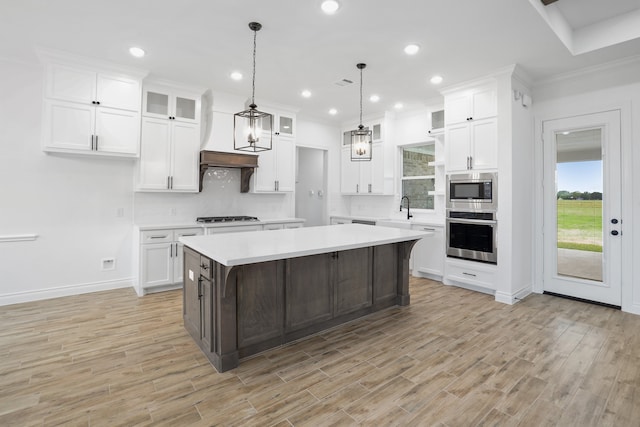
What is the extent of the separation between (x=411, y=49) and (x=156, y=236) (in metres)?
3.84

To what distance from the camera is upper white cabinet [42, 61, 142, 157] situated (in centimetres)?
369

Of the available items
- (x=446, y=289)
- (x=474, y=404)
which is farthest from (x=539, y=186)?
(x=474, y=404)

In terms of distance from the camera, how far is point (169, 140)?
4.52 metres

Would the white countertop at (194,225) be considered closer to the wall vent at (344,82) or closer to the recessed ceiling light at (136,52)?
the recessed ceiling light at (136,52)

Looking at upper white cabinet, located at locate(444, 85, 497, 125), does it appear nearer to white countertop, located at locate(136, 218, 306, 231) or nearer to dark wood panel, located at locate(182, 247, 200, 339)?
white countertop, located at locate(136, 218, 306, 231)

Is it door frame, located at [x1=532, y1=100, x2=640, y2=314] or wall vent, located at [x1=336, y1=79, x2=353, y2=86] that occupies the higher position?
wall vent, located at [x1=336, y1=79, x2=353, y2=86]

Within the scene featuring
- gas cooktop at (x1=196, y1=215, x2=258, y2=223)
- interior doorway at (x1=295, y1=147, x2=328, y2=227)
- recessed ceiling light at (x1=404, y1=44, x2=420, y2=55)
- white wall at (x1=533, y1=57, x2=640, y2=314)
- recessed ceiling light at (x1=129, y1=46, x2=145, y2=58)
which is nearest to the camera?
recessed ceiling light at (x1=404, y1=44, x2=420, y2=55)

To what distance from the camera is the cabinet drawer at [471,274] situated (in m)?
4.20

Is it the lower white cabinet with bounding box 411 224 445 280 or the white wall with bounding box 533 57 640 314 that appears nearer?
the white wall with bounding box 533 57 640 314

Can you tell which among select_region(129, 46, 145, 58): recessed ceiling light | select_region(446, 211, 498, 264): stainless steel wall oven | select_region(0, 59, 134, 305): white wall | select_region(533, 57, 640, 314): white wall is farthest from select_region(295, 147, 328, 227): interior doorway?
select_region(533, 57, 640, 314): white wall

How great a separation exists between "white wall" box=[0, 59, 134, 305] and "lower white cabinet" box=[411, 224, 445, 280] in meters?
4.34

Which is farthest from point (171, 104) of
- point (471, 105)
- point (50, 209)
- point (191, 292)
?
point (471, 105)

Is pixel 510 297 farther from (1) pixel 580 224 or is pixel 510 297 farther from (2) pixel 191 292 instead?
(2) pixel 191 292

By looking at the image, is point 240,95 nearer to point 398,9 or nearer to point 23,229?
point 398,9
